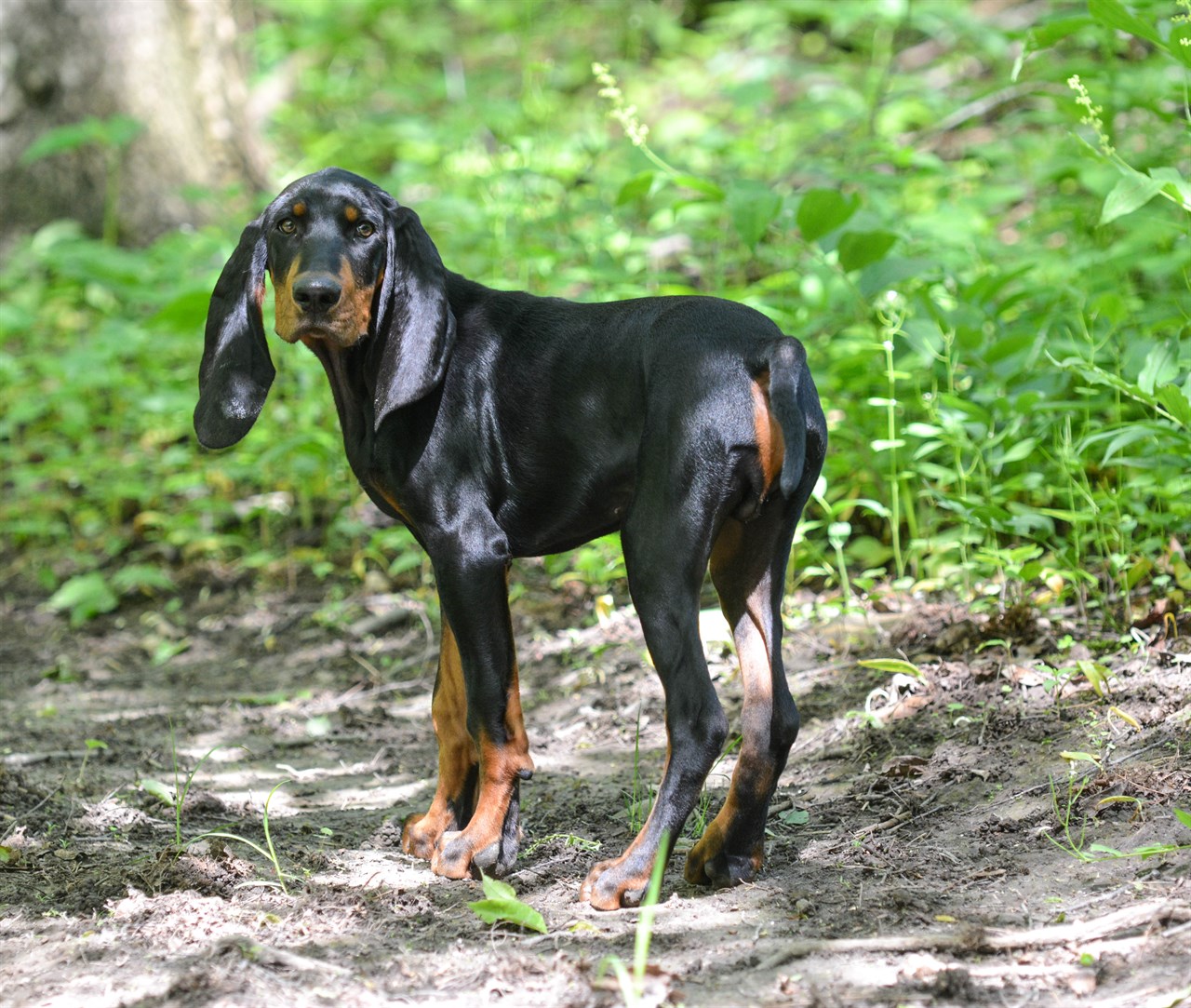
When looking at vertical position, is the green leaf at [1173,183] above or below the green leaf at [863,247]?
above

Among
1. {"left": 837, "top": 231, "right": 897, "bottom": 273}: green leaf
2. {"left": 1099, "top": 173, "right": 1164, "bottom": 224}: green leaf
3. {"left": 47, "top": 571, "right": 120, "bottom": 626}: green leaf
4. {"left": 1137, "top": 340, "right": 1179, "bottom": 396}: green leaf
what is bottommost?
{"left": 47, "top": 571, "right": 120, "bottom": 626}: green leaf

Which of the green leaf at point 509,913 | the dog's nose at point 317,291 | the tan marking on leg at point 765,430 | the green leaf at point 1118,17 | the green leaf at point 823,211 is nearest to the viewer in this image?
the green leaf at point 509,913

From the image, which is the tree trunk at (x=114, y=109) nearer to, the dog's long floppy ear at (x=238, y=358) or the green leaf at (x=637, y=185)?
the green leaf at (x=637, y=185)

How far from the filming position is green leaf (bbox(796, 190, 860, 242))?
475 centimetres

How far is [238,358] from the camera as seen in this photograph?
3539mm

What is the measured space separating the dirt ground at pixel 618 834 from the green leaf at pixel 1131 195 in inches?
55.0

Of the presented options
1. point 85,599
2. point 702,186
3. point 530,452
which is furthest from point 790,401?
point 85,599

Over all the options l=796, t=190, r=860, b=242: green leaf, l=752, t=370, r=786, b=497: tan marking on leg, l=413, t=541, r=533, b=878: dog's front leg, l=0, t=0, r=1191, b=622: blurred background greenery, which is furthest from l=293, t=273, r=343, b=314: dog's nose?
l=796, t=190, r=860, b=242: green leaf

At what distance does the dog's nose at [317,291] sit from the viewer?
3156mm

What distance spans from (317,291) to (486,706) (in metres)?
1.22

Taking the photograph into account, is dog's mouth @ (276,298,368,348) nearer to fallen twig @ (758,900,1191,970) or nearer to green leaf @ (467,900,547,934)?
green leaf @ (467,900,547,934)

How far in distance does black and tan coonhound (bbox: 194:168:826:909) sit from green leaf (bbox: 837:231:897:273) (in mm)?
1717

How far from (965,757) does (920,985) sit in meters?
1.41

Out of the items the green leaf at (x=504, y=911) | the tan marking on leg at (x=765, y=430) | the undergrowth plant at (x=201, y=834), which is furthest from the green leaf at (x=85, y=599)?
the tan marking on leg at (x=765, y=430)
